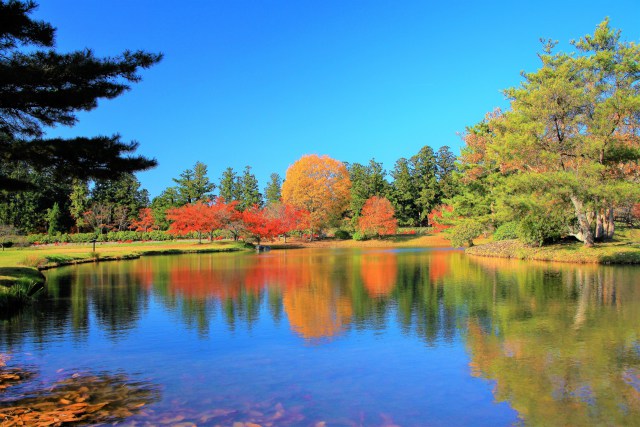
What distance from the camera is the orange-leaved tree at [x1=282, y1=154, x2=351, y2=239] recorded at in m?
55.5

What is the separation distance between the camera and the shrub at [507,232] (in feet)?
110

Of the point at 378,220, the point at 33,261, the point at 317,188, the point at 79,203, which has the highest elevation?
the point at 317,188

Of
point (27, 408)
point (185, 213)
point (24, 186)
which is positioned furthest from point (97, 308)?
point (185, 213)

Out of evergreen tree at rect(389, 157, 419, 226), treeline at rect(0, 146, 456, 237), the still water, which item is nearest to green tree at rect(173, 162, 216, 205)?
treeline at rect(0, 146, 456, 237)

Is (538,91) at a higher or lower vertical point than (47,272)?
higher

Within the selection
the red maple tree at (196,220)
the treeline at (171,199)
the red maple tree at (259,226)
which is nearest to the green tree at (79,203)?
the treeline at (171,199)

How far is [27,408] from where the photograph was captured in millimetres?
5359

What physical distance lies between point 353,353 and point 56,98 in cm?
747

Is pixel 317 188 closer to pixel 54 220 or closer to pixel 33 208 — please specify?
pixel 54 220

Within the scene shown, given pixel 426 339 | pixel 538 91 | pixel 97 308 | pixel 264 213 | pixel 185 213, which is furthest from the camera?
pixel 264 213

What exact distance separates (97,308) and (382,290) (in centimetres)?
836

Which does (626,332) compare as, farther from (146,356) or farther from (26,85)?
(26,85)

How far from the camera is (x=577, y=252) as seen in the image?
24.3 metres

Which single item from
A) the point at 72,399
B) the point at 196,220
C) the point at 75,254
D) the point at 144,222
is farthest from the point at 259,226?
the point at 72,399
